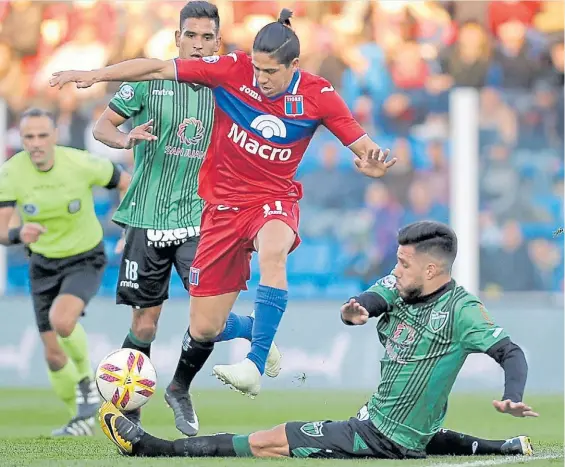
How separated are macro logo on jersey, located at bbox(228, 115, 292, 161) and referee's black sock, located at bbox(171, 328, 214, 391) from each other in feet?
4.09

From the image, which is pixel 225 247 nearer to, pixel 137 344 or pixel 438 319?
pixel 137 344

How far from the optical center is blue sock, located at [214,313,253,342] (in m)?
7.73

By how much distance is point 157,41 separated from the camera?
1538cm

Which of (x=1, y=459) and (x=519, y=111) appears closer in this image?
(x=1, y=459)

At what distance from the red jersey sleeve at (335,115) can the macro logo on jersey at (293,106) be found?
10 cm

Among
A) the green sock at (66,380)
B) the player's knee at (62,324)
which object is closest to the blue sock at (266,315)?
the player's knee at (62,324)

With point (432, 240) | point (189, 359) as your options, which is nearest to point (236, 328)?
point (189, 359)

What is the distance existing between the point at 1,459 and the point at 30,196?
3.71 m

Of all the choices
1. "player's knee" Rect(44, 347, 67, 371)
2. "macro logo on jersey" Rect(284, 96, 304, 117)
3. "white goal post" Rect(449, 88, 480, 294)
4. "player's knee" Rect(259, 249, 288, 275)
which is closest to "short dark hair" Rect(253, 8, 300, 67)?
"macro logo on jersey" Rect(284, 96, 304, 117)

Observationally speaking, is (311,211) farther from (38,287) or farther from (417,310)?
(417,310)

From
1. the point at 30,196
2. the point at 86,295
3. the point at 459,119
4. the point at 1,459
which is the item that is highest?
the point at 459,119

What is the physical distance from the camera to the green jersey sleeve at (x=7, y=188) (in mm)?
9594

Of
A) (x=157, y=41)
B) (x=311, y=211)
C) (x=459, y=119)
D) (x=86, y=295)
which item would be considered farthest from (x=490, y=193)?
(x=86, y=295)

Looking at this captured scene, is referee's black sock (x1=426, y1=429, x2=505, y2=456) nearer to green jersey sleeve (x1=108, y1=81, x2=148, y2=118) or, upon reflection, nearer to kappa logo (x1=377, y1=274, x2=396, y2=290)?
kappa logo (x1=377, y1=274, x2=396, y2=290)
